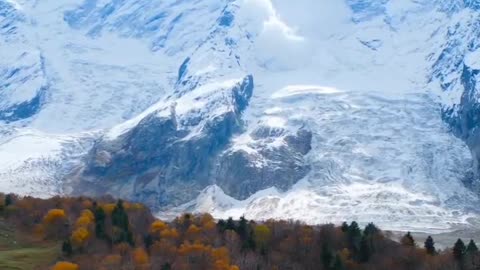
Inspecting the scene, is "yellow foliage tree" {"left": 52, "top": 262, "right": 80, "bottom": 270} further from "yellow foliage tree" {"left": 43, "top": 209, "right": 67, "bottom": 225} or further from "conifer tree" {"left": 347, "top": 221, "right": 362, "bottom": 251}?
"conifer tree" {"left": 347, "top": 221, "right": 362, "bottom": 251}

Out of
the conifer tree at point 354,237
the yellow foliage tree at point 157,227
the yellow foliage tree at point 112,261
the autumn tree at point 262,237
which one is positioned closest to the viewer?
the yellow foliage tree at point 112,261

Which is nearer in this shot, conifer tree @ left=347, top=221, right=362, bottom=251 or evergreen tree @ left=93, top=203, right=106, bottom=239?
evergreen tree @ left=93, top=203, right=106, bottom=239

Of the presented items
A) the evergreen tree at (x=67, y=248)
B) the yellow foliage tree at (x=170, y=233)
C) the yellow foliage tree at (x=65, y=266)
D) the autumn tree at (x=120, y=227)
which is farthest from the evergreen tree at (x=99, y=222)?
the yellow foliage tree at (x=65, y=266)

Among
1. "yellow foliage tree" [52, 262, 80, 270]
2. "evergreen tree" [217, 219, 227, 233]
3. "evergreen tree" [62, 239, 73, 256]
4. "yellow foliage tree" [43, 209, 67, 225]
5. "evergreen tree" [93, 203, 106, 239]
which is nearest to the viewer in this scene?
"yellow foliage tree" [52, 262, 80, 270]

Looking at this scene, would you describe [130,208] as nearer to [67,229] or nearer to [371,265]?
[67,229]

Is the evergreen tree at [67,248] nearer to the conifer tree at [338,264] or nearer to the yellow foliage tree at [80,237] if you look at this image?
the yellow foliage tree at [80,237]

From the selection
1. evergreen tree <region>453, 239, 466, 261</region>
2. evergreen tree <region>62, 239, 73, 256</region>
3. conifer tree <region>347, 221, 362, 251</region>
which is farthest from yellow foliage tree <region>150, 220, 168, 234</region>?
evergreen tree <region>453, 239, 466, 261</region>

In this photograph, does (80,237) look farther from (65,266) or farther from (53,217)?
(65,266)

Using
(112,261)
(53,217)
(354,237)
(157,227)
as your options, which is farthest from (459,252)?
(53,217)
